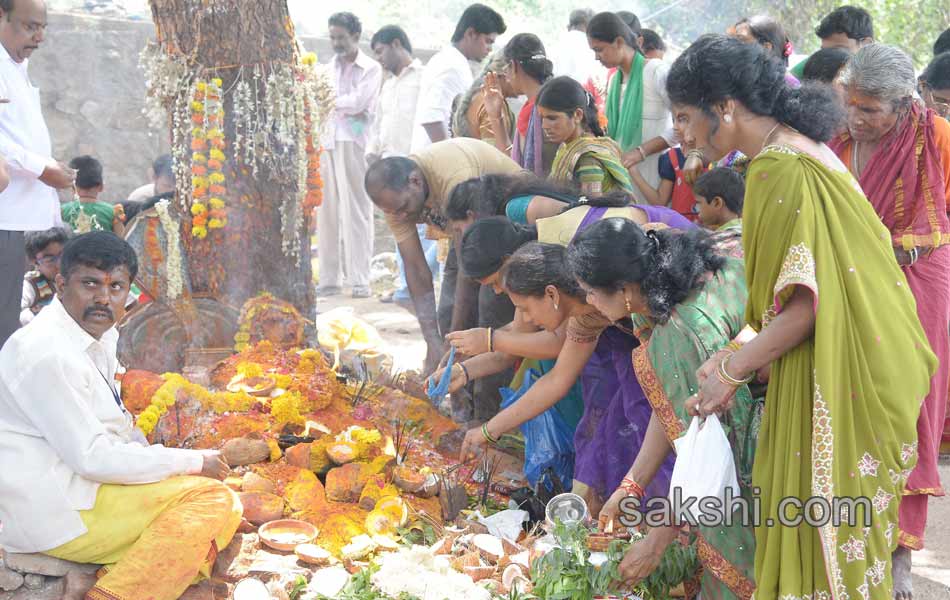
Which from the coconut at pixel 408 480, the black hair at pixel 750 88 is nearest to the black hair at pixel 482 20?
the coconut at pixel 408 480

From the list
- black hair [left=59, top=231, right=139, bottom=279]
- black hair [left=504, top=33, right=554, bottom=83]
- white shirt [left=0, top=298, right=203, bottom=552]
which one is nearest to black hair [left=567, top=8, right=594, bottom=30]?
black hair [left=504, top=33, right=554, bottom=83]

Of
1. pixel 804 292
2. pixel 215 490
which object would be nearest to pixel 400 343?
pixel 215 490

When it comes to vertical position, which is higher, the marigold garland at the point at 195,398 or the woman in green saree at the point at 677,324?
the woman in green saree at the point at 677,324

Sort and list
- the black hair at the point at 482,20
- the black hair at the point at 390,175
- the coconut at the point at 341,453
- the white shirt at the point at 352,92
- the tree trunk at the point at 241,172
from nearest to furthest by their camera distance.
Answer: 1. the coconut at the point at 341,453
2. the black hair at the point at 390,175
3. the tree trunk at the point at 241,172
4. the black hair at the point at 482,20
5. the white shirt at the point at 352,92

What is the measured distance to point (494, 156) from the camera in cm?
557

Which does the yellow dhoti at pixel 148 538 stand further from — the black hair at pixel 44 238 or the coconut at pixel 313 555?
the black hair at pixel 44 238

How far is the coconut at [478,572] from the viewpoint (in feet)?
11.4

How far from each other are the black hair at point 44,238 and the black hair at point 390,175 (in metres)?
2.07

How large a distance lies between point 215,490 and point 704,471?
1842mm

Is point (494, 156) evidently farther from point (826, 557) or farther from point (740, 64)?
point (826, 557)

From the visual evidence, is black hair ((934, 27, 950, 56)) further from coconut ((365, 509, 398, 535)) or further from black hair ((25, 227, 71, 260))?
black hair ((25, 227, 71, 260))

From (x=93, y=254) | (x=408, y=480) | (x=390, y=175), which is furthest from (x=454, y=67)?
(x=93, y=254)

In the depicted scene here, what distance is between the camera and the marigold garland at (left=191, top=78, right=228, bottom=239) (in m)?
5.66

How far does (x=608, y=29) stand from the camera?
587cm
